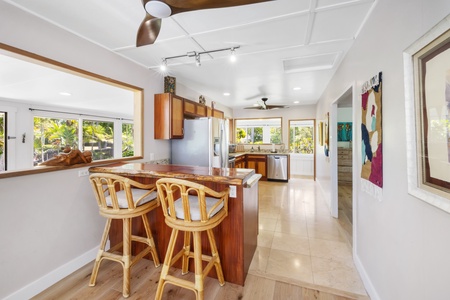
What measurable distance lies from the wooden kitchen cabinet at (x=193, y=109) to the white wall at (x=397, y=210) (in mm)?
2657

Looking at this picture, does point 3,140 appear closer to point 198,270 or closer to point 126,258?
point 126,258

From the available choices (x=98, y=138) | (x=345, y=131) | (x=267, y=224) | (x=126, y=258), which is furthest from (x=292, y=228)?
(x=98, y=138)

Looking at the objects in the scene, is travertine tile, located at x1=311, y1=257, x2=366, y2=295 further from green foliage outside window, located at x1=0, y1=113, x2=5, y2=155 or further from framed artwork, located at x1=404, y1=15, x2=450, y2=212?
green foliage outside window, located at x1=0, y1=113, x2=5, y2=155

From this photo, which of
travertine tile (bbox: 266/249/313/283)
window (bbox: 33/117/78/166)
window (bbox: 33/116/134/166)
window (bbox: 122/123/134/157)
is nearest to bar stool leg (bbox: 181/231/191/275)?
travertine tile (bbox: 266/249/313/283)

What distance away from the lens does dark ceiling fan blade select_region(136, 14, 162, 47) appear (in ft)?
4.38

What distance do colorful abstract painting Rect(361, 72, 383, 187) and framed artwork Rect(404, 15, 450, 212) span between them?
43 centimetres

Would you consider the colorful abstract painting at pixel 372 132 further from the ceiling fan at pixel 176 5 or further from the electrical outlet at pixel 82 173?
the electrical outlet at pixel 82 173

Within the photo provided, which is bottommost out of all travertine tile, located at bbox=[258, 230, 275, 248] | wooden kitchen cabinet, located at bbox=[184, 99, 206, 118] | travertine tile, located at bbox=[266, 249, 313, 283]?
travertine tile, located at bbox=[266, 249, 313, 283]

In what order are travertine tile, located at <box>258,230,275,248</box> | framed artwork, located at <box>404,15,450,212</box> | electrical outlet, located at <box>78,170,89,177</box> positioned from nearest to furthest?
framed artwork, located at <box>404,15,450,212</box>, electrical outlet, located at <box>78,170,89,177</box>, travertine tile, located at <box>258,230,275,248</box>

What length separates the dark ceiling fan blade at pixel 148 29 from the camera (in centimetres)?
133

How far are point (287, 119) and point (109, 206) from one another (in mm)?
6142

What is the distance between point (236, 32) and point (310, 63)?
160 cm

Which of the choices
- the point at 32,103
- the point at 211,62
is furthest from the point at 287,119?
the point at 32,103

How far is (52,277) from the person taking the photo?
1883 millimetres
